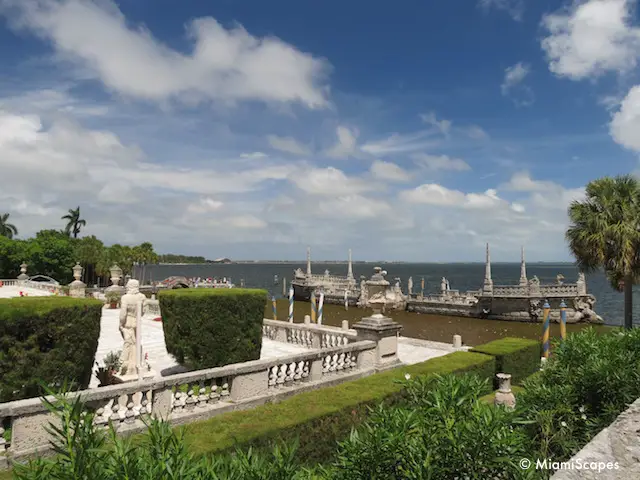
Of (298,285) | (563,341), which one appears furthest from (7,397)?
(298,285)

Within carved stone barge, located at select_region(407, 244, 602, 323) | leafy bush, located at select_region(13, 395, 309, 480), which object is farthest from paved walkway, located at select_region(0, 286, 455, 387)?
carved stone barge, located at select_region(407, 244, 602, 323)

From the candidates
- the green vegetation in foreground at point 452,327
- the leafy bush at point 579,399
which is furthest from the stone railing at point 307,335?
the green vegetation in foreground at point 452,327

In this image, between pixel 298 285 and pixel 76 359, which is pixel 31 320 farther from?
pixel 298 285

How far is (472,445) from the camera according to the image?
360 centimetres

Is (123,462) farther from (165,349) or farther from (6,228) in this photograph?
(6,228)

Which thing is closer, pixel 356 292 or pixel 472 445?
pixel 472 445

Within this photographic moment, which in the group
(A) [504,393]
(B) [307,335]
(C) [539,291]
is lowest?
(A) [504,393]

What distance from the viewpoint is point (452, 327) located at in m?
39.8

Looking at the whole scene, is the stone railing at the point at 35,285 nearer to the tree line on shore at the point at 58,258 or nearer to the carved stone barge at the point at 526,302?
the tree line on shore at the point at 58,258

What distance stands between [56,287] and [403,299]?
122 ft

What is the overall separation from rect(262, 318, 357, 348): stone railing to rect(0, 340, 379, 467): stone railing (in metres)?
1.89

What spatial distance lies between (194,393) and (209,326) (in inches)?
104

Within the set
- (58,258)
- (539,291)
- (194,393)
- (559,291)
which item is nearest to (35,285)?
(58,258)

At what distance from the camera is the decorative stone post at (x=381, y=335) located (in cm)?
1242
